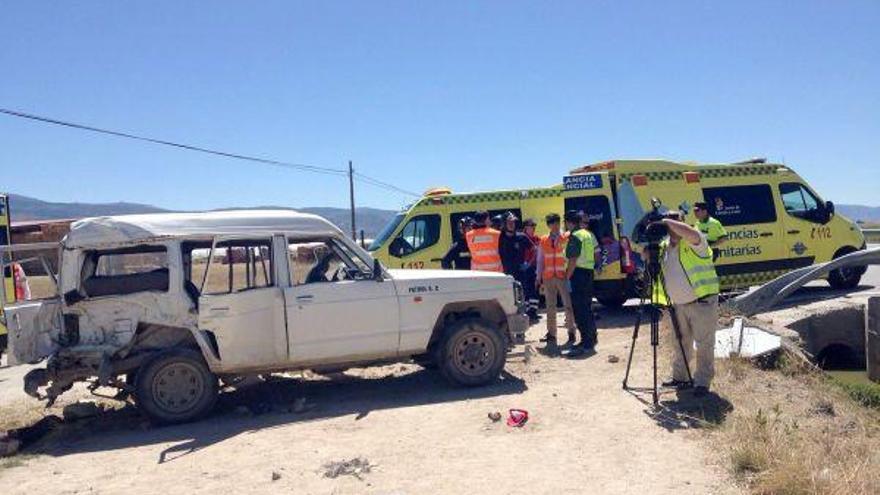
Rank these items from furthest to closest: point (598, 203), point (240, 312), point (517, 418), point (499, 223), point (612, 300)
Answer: point (612, 300)
point (598, 203)
point (499, 223)
point (240, 312)
point (517, 418)

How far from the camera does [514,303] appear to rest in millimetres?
8180

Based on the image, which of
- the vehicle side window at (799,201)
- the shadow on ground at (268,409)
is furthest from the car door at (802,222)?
the shadow on ground at (268,409)

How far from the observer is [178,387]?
7121 millimetres

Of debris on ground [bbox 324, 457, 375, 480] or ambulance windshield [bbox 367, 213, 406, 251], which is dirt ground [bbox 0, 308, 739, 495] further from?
ambulance windshield [bbox 367, 213, 406, 251]

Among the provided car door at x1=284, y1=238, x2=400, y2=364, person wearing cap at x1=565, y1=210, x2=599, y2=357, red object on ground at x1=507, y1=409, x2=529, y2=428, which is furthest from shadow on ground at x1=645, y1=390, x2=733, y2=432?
car door at x1=284, y1=238, x2=400, y2=364

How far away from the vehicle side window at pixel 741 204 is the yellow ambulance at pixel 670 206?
0.02 metres

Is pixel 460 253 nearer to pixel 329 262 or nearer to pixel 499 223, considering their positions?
pixel 499 223

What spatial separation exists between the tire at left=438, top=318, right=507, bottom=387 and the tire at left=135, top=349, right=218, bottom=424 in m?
2.40

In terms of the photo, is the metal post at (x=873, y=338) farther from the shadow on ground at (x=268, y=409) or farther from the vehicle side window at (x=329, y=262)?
the vehicle side window at (x=329, y=262)

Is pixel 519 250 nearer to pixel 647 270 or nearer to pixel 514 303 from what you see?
pixel 514 303

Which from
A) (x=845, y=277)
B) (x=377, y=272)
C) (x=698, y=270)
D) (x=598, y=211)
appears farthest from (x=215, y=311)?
(x=845, y=277)

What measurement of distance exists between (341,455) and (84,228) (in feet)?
11.5

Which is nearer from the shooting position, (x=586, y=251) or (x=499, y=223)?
(x=586, y=251)

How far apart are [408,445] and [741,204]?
9.41 meters
